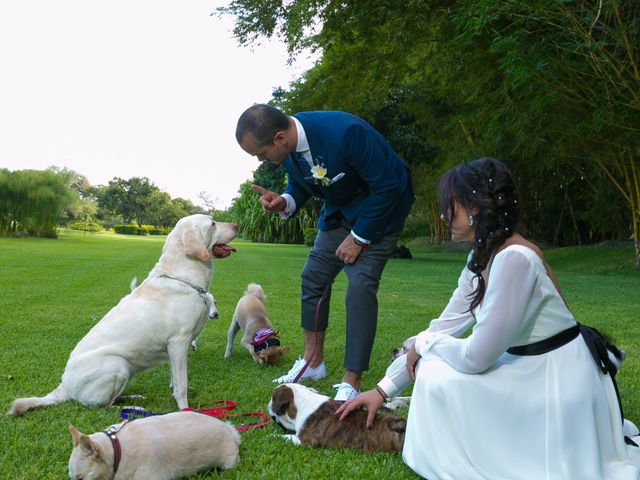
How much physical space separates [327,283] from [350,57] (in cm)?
1192

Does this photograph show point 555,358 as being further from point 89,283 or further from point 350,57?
point 350,57

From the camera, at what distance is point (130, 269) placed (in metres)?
16.5

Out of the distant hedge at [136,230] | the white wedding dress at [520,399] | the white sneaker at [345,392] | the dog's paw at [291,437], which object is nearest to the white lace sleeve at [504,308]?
the white wedding dress at [520,399]

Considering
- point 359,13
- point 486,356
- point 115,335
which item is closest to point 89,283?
point 359,13

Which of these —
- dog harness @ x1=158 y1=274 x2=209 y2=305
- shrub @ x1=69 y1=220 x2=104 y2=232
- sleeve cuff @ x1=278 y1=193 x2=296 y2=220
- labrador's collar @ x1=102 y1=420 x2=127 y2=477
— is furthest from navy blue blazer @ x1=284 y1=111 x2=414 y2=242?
shrub @ x1=69 y1=220 x2=104 y2=232

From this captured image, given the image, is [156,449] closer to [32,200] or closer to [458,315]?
[458,315]

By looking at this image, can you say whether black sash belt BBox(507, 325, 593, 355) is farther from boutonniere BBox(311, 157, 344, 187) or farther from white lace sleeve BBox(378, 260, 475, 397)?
boutonniere BBox(311, 157, 344, 187)

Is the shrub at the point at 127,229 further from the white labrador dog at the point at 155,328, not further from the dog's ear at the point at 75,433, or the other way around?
the dog's ear at the point at 75,433

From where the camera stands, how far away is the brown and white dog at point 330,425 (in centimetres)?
315

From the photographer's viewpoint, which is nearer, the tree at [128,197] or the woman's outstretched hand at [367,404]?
the woman's outstretched hand at [367,404]

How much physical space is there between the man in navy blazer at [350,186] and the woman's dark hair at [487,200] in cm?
160

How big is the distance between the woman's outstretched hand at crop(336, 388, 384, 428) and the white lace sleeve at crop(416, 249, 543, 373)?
718 millimetres

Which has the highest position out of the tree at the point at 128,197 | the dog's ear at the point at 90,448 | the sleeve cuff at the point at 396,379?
the tree at the point at 128,197

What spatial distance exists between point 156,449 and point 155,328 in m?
1.53
